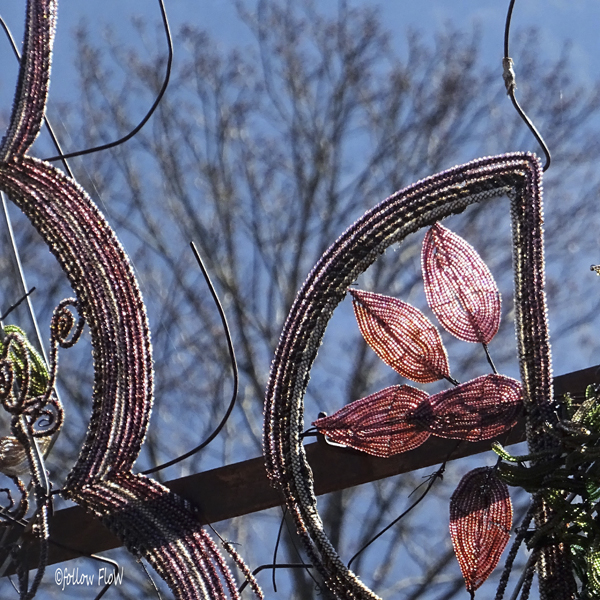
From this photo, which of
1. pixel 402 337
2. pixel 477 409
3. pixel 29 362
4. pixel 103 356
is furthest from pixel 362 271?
pixel 29 362

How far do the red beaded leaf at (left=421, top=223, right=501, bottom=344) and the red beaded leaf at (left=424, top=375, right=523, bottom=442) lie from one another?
0.25ft

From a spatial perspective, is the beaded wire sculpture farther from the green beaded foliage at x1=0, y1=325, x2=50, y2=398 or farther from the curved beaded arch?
the curved beaded arch

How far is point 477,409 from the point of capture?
1.12 m

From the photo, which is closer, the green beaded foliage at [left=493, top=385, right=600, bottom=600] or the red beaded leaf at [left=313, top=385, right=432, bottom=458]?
the green beaded foliage at [left=493, top=385, right=600, bottom=600]

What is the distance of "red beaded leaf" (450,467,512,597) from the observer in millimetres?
1129

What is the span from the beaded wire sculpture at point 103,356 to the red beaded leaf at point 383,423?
214 millimetres

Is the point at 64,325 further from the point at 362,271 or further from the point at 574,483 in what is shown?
the point at 574,483

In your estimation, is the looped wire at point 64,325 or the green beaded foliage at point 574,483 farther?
the looped wire at point 64,325

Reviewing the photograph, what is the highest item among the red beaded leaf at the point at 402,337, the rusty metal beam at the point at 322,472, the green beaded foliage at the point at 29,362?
the green beaded foliage at the point at 29,362

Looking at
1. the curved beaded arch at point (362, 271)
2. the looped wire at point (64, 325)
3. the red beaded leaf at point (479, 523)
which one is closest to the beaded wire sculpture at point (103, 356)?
the looped wire at point (64, 325)

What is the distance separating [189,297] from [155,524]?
281 cm

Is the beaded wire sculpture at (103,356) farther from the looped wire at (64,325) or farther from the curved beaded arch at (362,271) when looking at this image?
the curved beaded arch at (362,271)

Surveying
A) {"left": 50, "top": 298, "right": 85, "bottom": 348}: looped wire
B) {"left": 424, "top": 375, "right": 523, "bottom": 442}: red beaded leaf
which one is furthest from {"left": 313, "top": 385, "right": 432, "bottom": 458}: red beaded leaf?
{"left": 50, "top": 298, "right": 85, "bottom": 348}: looped wire

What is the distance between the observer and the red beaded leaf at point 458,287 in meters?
1.18
